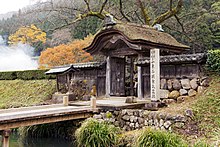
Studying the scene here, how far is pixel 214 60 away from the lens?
10.2 metres

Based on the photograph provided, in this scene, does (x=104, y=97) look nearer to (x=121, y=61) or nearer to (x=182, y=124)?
(x=121, y=61)

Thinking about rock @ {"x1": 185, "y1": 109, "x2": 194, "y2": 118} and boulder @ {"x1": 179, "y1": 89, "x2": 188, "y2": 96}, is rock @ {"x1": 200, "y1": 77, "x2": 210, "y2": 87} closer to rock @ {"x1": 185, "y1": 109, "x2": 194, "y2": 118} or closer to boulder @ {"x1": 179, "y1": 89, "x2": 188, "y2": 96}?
boulder @ {"x1": 179, "y1": 89, "x2": 188, "y2": 96}

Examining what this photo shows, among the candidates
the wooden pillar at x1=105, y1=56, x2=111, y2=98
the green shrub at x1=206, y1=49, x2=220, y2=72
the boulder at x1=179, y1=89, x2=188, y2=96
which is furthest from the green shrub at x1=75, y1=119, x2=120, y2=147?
the wooden pillar at x1=105, y1=56, x2=111, y2=98

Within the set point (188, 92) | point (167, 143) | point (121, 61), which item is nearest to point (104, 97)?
point (121, 61)

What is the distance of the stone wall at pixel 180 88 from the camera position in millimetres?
10359

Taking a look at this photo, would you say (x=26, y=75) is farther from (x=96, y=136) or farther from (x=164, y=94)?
(x=96, y=136)

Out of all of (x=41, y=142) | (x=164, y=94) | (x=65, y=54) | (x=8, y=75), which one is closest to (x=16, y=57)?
(x=8, y=75)

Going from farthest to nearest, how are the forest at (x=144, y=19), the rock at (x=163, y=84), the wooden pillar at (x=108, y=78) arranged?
the forest at (x=144, y=19) < the wooden pillar at (x=108, y=78) < the rock at (x=163, y=84)

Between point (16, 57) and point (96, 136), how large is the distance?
32674 mm

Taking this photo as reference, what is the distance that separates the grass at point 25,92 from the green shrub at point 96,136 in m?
8.24

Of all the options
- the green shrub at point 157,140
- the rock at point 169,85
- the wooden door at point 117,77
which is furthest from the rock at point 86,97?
the green shrub at point 157,140

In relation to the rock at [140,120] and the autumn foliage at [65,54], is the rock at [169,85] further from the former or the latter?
the autumn foliage at [65,54]

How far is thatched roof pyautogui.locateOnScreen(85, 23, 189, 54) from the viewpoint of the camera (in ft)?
36.3

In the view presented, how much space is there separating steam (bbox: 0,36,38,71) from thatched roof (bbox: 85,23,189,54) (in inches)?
906
